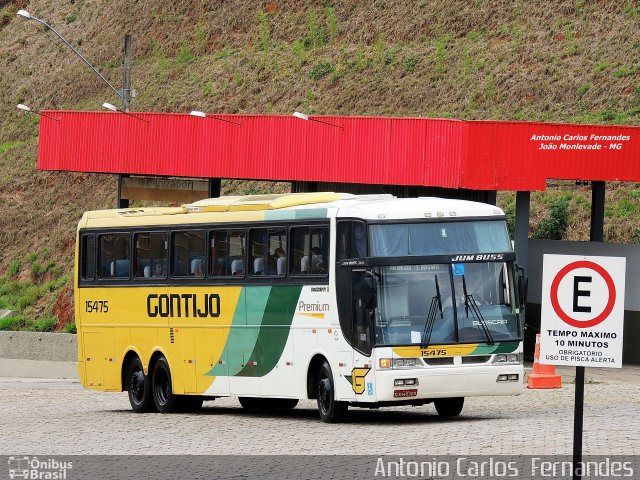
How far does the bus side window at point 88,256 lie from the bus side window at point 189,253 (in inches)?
109

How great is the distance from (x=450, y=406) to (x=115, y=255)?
7.70 meters

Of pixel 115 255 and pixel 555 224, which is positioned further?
pixel 555 224

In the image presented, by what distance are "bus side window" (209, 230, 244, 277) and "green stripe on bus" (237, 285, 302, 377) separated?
104 cm

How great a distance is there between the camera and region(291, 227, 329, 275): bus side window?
70.8 ft

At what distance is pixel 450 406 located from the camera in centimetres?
2212

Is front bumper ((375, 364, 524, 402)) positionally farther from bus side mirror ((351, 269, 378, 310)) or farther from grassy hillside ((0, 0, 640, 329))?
grassy hillside ((0, 0, 640, 329))

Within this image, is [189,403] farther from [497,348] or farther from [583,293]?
[583,293]

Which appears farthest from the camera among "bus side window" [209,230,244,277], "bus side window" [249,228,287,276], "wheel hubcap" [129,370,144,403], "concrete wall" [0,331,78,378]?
"concrete wall" [0,331,78,378]

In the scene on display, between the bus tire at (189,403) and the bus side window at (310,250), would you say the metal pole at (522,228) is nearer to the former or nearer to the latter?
the bus tire at (189,403)

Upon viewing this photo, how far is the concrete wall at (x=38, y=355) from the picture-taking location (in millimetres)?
43062

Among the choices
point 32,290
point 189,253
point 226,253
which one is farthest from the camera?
point 32,290

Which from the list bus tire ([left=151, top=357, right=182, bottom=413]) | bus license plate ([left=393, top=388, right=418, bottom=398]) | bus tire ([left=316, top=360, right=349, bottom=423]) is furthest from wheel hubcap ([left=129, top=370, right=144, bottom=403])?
bus license plate ([left=393, top=388, right=418, bottom=398])

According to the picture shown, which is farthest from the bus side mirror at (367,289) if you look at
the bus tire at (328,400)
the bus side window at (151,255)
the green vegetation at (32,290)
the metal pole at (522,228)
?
the green vegetation at (32,290)

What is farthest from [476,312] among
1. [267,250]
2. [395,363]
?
[267,250]
